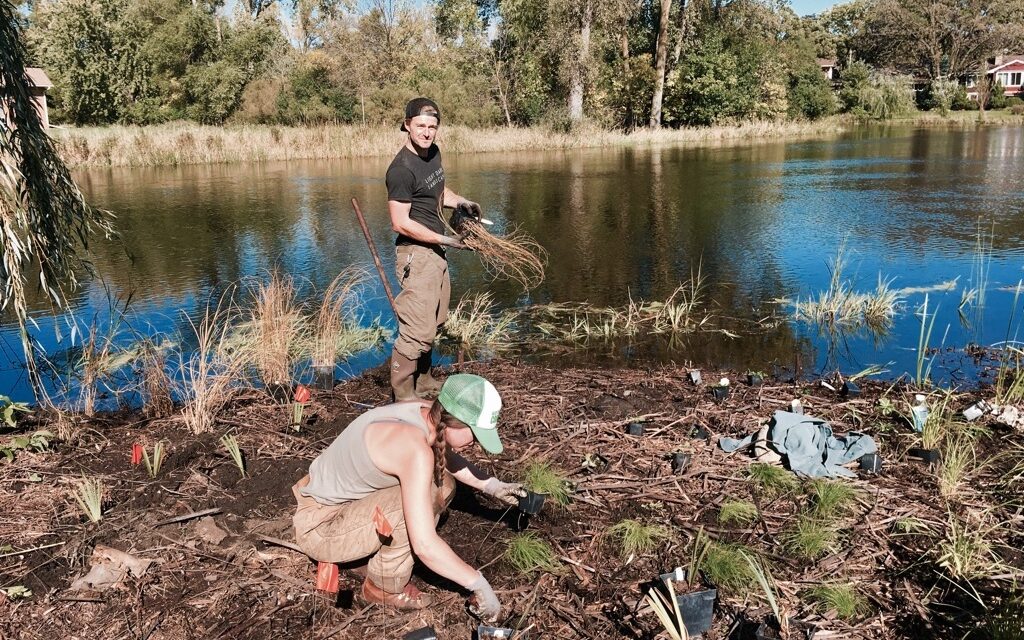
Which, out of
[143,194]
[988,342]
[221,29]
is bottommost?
[988,342]

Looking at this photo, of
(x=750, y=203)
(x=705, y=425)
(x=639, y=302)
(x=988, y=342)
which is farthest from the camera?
(x=750, y=203)

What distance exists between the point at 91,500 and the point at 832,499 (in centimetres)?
331

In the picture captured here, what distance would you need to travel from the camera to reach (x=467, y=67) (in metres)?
35.2

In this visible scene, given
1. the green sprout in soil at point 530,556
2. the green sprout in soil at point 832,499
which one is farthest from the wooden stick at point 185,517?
the green sprout in soil at point 832,499

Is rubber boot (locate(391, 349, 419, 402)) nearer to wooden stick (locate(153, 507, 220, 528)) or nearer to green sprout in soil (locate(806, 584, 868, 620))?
wooden stick (locate(153, 507, 220, 528))

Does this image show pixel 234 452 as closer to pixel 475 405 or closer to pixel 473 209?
pixel 475 405

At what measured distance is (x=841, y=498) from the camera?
3.39 m

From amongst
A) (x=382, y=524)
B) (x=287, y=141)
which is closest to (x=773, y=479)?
(x=382, y=524)

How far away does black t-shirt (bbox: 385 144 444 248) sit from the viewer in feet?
14.6

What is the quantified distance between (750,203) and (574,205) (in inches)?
120

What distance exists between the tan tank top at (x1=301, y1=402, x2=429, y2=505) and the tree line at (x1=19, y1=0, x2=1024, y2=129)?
26540 millimetres

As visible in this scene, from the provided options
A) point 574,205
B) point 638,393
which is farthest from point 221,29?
point 638,393

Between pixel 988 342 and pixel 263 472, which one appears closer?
pixel 263 472

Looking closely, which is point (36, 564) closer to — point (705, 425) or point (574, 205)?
point (705, 425)
